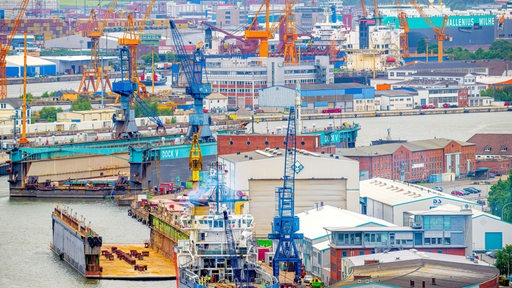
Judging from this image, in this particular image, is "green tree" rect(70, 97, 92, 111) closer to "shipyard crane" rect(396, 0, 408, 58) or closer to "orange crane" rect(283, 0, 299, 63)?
"orange crane" rect(283, 0, 299, 63)

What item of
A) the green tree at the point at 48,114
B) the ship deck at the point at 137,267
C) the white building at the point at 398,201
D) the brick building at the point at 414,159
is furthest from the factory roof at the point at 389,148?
the green tree at the point at 48,114

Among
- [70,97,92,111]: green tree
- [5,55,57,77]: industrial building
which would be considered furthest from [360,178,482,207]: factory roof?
[5,55,57,77]: industrial building

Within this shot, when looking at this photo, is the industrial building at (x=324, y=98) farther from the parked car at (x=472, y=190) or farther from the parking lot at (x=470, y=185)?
the parked car at (x=472, y=190)

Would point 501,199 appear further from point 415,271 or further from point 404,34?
point 404,34

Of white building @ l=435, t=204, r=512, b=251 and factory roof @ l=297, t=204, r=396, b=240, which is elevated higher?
factory roof @ l=297, t=204, r=396, b=240

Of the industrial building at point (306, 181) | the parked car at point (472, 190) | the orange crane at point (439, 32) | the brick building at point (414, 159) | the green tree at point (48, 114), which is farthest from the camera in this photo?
the orange crane at point (439, 32)

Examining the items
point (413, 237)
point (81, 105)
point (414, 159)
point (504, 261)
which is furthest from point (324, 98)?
point (504, 261)
